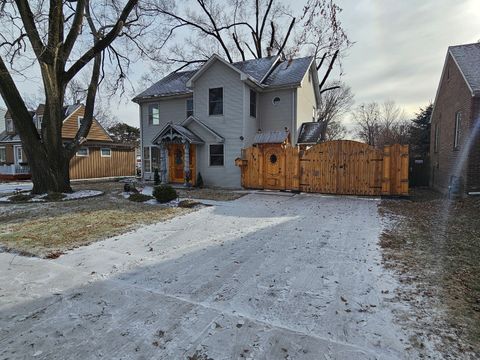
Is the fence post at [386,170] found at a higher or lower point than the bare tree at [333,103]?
lower

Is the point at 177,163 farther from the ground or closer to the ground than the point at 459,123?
closer to the ground

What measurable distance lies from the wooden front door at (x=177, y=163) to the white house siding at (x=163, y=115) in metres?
2.37

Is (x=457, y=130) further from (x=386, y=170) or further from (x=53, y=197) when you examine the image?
(x=53, y=197)

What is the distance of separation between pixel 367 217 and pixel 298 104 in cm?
976

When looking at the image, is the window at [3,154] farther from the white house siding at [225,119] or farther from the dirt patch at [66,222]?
the white house siding at [225,119]

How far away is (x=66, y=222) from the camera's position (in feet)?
24.5

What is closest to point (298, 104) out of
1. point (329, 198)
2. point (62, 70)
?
point (329, 198)

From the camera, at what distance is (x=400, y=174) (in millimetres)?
11469

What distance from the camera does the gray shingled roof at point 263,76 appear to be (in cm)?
1638

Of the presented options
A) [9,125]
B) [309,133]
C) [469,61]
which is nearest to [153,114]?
[309,133]

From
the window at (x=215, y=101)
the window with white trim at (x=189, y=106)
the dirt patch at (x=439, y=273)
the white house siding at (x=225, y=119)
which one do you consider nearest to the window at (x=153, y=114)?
the window with white trim at (x=189, y=106)

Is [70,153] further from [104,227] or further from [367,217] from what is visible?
[367,217]

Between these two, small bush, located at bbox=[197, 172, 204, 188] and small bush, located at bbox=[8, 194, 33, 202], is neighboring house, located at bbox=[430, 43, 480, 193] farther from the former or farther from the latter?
small bush, located at bbox=[8, 194, 33, 202]

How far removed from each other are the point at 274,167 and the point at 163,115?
861 centimetres
